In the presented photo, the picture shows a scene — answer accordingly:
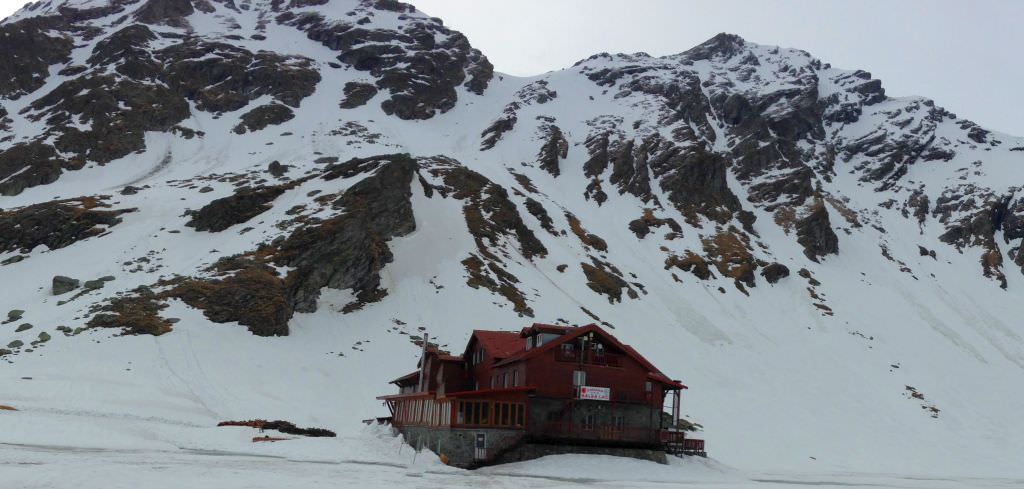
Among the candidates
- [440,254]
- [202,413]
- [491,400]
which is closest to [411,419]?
[491,400]

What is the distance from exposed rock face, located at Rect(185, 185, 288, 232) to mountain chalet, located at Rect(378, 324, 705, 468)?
1656 inches

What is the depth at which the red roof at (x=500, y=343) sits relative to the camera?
42487 mm

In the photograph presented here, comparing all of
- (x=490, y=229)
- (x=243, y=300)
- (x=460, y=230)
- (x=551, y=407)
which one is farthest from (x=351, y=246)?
(x=551, y=407)

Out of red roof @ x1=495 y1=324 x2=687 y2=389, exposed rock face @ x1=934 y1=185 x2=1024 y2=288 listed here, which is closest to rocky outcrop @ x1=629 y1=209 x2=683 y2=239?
exposed rock face @ x1=934 y1=185 x2=1024 y2=288

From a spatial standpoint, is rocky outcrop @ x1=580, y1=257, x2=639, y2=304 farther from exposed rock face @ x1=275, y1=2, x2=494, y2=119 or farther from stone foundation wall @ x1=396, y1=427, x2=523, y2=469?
exposed rock face @ x1=275, y1=2, x2=494, y2=119

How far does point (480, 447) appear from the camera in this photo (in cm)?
3419

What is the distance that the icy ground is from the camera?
21.4 meters

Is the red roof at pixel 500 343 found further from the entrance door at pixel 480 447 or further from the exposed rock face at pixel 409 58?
the exposed rock face at pixel 409 58

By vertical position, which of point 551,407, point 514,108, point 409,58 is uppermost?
point 409,58

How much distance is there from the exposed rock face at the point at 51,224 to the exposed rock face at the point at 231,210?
942cm

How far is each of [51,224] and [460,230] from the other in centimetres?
4466

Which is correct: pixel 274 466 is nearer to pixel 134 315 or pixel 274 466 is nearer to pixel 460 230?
pixel 134 315

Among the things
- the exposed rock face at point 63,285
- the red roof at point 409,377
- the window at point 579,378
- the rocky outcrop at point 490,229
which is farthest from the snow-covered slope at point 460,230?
the window at point 579,378

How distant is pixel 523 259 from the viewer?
85000 millimetres
